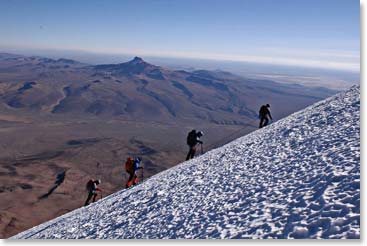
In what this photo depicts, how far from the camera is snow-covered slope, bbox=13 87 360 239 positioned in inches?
320

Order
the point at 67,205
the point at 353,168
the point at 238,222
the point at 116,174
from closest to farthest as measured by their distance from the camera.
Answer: the point at 238,222 < the point at 353,168 < the point at 67,205 < the point at 116,174

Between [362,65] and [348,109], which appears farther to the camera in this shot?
[348,109]

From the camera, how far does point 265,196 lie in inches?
409

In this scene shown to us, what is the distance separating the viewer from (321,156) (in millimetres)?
12242

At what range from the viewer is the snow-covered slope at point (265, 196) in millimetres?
8141

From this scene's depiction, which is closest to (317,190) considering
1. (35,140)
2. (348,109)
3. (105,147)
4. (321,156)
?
(321,156)

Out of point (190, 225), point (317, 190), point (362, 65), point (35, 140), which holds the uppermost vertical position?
point (362, 65)

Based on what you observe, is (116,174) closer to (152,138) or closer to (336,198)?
(152,138)

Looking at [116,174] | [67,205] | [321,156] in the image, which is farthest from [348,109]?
[116,174]

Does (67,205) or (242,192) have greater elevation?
(242,192)

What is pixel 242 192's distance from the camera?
11.5 meters

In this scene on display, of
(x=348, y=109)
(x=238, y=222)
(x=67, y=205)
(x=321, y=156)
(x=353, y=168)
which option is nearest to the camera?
(x=238, y=222)

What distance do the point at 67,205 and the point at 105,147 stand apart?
5778 cm

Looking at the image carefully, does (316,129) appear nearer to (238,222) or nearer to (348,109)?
(348,109)
